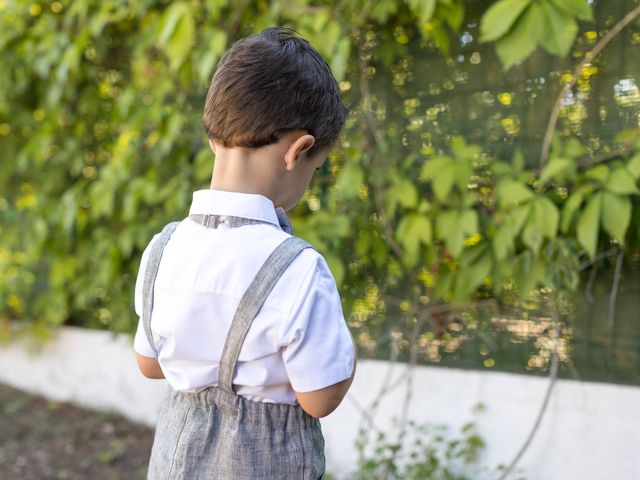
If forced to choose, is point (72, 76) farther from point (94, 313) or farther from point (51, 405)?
point (51, 405)

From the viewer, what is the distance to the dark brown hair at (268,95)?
117 cm

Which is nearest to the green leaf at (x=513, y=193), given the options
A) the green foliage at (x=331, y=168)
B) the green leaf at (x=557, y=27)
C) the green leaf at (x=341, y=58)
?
the green foliage at (x=331, y=168)

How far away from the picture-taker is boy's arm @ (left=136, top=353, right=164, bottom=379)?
4.69 ft

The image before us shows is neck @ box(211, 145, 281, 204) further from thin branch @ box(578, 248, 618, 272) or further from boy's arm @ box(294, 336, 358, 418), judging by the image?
thin branch @ box(578, 248, 618, 272)

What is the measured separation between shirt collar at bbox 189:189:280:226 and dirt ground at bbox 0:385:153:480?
262 cm

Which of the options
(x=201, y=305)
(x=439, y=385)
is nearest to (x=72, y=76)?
(x=439, y=385)

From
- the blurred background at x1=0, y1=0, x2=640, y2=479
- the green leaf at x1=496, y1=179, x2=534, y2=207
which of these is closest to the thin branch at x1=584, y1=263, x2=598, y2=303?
the blurred background at x1=0, y1=0, x2=640, y2=479

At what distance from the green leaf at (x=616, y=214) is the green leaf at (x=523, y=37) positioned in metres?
0.50

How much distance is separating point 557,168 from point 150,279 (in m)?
1.44

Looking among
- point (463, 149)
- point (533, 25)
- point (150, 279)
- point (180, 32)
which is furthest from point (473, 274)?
point (150, 279)

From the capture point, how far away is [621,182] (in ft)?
7.18

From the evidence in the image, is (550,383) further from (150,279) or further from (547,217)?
(150,279)

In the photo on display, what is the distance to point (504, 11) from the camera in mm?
2150

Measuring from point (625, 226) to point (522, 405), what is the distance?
0.85 meters
